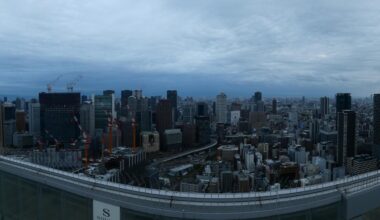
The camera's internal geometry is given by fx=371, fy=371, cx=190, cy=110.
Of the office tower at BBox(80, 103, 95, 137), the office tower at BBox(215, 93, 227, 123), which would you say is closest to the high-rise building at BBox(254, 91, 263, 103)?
the office tower at BBox(215, 93, 227, 123)

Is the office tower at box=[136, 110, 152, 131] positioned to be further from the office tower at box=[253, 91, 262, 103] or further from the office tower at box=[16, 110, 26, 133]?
the office tower at box=[253, 91, 262, 103]

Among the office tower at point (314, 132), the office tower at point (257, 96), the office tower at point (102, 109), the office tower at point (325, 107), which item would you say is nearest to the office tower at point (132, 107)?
the office tower at point (102, 109)

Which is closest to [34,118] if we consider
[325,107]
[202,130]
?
[202,130]

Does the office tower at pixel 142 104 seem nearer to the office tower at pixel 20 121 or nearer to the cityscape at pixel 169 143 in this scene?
the cityscape at pixel 169 143

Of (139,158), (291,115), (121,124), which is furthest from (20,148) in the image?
(291,115)

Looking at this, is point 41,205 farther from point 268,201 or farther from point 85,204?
point 268,201

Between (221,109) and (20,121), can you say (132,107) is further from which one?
(221,109)
